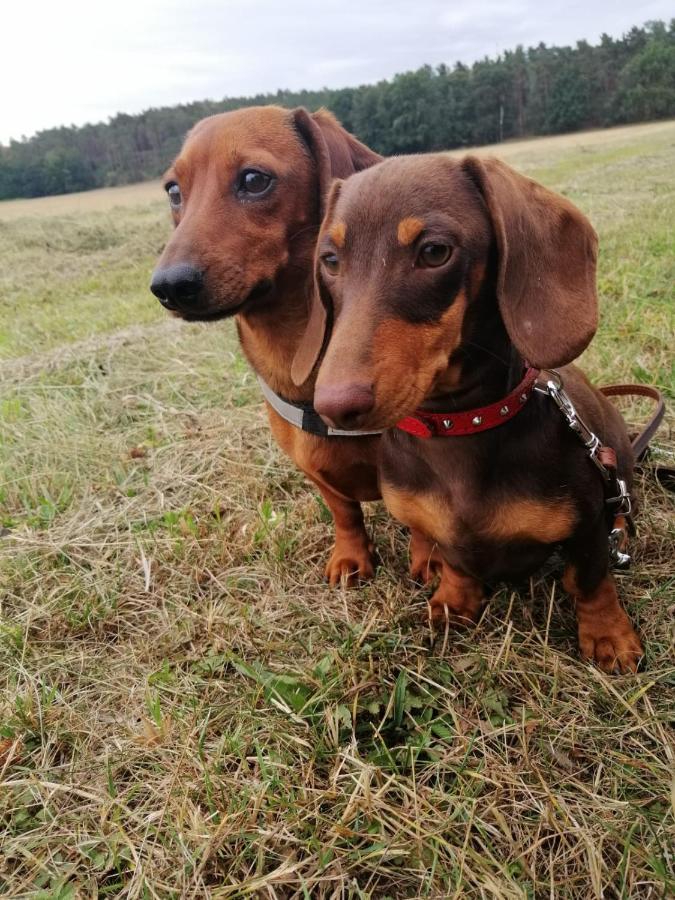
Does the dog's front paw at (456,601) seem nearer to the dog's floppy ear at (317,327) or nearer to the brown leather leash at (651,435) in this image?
the dog's floppy ear at (317,327)

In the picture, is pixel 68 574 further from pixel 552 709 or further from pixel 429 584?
pixel 552 709

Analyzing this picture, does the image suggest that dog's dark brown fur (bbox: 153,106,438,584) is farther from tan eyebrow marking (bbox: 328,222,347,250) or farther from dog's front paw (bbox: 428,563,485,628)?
tan eyebrow marking (bbox: 328,222,347,250)

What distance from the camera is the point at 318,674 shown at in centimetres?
205

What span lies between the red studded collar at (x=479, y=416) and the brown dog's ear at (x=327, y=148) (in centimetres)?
100

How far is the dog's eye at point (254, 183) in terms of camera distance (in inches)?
87.7

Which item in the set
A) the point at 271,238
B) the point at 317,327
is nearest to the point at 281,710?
the point at 317,327

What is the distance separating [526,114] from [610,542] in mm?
62328

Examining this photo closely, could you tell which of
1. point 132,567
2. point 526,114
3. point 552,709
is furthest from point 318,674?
point 526,114

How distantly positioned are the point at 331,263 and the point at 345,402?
23.2 inches

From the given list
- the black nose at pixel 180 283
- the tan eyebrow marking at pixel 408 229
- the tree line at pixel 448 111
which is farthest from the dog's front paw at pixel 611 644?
the tree line at pixel 448 111

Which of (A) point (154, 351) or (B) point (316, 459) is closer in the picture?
(B) point (316, 459)

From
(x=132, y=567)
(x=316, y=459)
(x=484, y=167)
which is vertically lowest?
(x=132, y=567)

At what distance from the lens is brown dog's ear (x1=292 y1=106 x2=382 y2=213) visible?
7.64ft

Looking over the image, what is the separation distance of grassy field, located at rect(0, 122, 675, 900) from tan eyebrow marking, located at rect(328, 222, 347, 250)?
1304 millimetres
